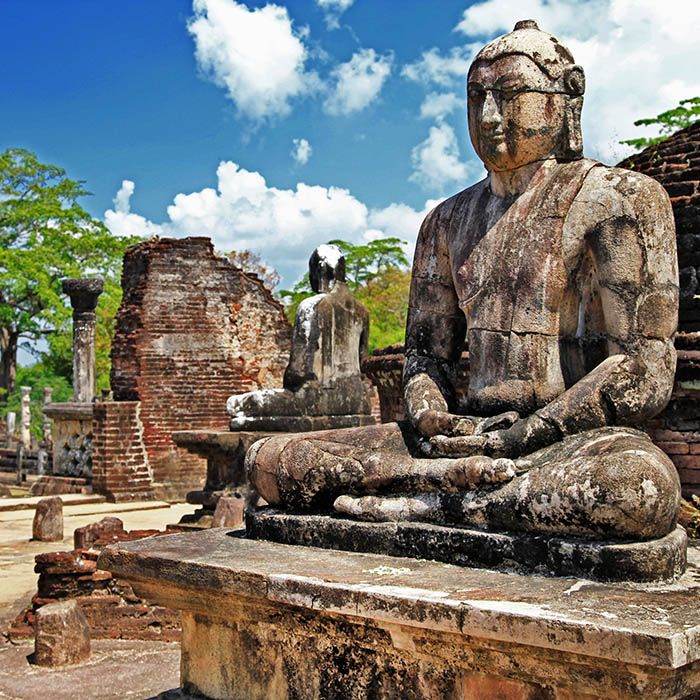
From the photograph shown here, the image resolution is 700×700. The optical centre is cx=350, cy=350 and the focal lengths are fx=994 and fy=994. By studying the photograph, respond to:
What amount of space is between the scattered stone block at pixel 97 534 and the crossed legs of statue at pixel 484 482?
430cm

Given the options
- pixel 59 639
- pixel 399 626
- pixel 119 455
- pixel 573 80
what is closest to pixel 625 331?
pixel 573 80

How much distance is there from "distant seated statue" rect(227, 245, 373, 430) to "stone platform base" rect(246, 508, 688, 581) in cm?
525

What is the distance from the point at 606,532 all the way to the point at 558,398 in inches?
22.0

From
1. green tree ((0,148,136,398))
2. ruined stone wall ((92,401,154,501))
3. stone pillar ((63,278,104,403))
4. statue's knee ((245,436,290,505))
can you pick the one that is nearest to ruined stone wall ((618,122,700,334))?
statue's knee ((245,436,290,505))

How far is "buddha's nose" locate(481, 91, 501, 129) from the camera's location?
339cm

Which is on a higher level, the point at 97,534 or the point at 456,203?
the point at 456,203

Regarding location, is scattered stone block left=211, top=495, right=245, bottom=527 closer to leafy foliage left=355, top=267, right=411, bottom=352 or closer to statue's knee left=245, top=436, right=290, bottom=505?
statue's knee left=245, top=436, right=290, bottom=505

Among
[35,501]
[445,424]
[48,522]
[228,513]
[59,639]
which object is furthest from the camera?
[35,501]

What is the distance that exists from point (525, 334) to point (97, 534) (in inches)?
207

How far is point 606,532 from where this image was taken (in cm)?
268

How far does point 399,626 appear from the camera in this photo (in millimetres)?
2596

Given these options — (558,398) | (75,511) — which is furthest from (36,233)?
(558,398)

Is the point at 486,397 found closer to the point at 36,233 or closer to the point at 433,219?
the point at 433,219

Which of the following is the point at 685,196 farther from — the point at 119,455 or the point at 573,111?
the point at 119,455
